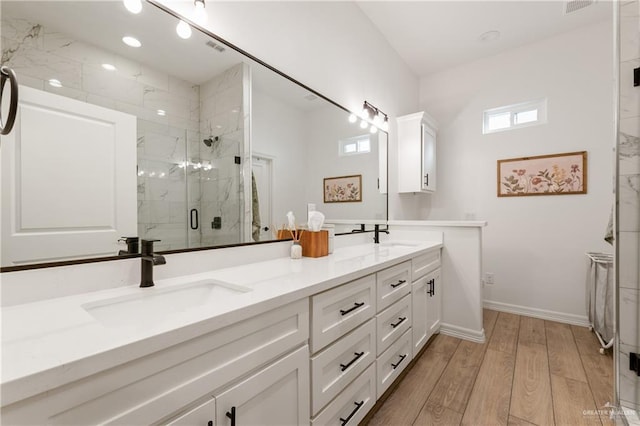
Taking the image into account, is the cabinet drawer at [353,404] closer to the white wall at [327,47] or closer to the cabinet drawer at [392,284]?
the cabinet drawer at [392,284]

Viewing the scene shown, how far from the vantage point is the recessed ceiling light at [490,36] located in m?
3.02

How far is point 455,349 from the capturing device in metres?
2.33

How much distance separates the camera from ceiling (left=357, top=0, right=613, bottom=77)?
265 centimetres

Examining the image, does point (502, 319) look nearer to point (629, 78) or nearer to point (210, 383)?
point (629, 78)

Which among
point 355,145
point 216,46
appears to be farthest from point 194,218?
point 355,145

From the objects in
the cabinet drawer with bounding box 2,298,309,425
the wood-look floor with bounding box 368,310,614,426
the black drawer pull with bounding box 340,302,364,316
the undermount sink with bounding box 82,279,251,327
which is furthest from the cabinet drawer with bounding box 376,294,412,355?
the undermount sink with bounding box 82,279,251,327

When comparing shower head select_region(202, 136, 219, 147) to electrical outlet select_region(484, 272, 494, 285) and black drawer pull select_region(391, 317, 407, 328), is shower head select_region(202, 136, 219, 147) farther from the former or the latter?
electrical outlet select_region(484, 272, 494, 285)

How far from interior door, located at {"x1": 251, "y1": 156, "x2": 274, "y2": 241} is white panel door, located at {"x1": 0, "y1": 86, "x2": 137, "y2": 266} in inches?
25.7

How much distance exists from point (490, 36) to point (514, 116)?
0.95m

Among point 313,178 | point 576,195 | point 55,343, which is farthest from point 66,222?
point 576,195

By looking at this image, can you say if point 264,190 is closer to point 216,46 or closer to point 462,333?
point 216,46

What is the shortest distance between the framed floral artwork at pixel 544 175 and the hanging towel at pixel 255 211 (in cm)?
304

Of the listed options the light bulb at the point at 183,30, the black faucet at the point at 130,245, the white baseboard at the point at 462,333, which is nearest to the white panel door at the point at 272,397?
the black faucet at the point at 130,245

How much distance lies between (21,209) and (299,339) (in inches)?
39.1
